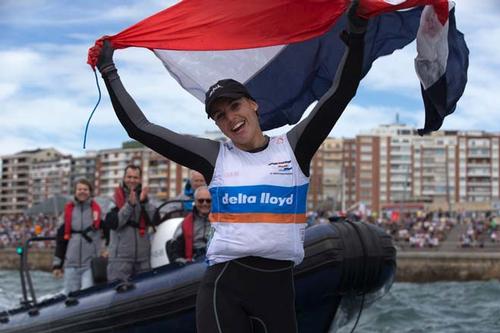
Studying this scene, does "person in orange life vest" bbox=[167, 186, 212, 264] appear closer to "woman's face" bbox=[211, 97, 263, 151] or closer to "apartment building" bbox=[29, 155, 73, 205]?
"woman's face" bbox=[211, 97, 263, 151]

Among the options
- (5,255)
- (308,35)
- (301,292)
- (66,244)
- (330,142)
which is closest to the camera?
(308,35)

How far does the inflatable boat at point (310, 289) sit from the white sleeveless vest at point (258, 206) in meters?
2.45

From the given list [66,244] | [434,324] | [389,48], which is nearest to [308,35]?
[389,48]

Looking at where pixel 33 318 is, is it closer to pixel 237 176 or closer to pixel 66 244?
pixel 66 244

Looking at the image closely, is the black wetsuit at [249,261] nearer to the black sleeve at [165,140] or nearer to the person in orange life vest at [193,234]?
the black sleeve at [165,140]

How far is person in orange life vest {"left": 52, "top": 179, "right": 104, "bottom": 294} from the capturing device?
320 inches

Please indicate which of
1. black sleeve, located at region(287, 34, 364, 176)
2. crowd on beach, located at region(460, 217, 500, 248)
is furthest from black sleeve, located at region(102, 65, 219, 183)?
crowd on beach, located at region(460, 217, 500, 248)

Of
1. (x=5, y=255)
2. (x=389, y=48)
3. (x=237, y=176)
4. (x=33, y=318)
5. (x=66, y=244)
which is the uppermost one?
(x=389, y=48)

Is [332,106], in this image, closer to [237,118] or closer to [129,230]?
[237,118]

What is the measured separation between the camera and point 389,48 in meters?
4.39

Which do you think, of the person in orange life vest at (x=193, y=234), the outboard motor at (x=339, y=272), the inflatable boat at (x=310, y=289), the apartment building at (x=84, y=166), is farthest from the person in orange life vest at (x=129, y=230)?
the apartment building at (x=84, y=166)

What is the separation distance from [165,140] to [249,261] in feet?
2.05

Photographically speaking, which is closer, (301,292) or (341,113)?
(341,113)

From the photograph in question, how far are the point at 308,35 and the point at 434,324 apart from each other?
22.5 ft
